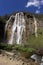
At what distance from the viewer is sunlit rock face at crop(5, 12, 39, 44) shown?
1246 inches

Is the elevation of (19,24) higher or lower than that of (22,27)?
higher

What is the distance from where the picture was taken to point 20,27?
32.2 metres

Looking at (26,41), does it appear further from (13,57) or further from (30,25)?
(13,57)

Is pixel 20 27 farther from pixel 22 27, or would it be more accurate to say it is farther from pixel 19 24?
pixel 19 24

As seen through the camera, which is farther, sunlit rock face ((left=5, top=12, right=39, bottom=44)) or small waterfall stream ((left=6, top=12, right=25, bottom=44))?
small waterfall stream ((left=6, top=12, right=25, bottom=44))

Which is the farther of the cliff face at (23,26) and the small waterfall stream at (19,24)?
the small waterfall stream at (19,24)

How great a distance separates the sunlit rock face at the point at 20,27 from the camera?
31.7 metres

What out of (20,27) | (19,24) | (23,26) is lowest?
(20,27)

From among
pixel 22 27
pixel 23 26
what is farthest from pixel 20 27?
pixel 23 26

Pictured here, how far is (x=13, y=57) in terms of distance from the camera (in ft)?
53.5

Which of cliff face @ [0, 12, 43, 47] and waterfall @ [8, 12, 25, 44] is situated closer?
cliff face @ [0, 12, 43, 47]

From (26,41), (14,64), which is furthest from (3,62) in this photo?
(26,41)

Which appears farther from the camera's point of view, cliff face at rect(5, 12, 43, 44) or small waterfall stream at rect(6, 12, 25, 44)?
small waterfall stream at rect(6, 12, 25, 44)

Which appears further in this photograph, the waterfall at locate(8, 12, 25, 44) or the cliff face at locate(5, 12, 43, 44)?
the waterfall at locate(8, 12, 25, 44)
